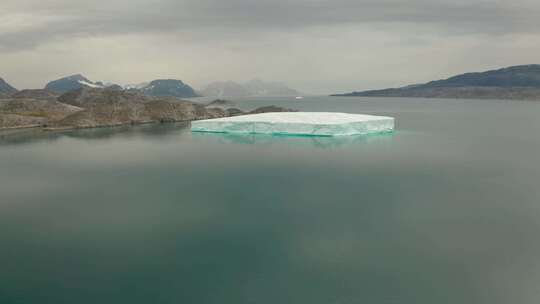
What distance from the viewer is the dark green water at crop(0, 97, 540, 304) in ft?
25.1

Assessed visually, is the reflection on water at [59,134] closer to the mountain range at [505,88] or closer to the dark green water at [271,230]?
the dark green water at [271,230]

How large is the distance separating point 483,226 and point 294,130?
73.1ft

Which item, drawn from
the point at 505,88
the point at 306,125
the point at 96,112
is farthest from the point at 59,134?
the point at 505,88

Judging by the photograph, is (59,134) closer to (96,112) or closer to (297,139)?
(96,112)

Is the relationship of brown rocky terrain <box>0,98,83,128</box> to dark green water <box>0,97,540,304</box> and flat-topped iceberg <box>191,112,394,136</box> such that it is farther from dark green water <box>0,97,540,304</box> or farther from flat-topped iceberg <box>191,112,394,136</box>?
dark green water <box>0,97,540,304</box>

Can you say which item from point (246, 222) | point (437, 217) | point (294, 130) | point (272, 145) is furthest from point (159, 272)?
point (294, 130)

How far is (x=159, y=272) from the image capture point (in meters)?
8.26

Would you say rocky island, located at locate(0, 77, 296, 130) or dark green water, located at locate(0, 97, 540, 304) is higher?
rocky island, located at locate(0, 77, 296, 130)

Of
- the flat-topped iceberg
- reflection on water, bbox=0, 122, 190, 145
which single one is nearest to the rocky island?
reflection on water, bbox=0, 122, 190, 145

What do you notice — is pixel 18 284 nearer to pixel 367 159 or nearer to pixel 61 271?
pixel 61 271

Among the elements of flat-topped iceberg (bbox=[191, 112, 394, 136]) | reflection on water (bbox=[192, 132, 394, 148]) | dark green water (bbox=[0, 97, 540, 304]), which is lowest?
dark green water (bbox=[0, 97, 540, 304])

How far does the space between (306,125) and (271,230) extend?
72.8 feet

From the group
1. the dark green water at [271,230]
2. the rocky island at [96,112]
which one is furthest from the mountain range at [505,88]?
the dark green water at [271,230]

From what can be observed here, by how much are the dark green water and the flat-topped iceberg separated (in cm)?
974
